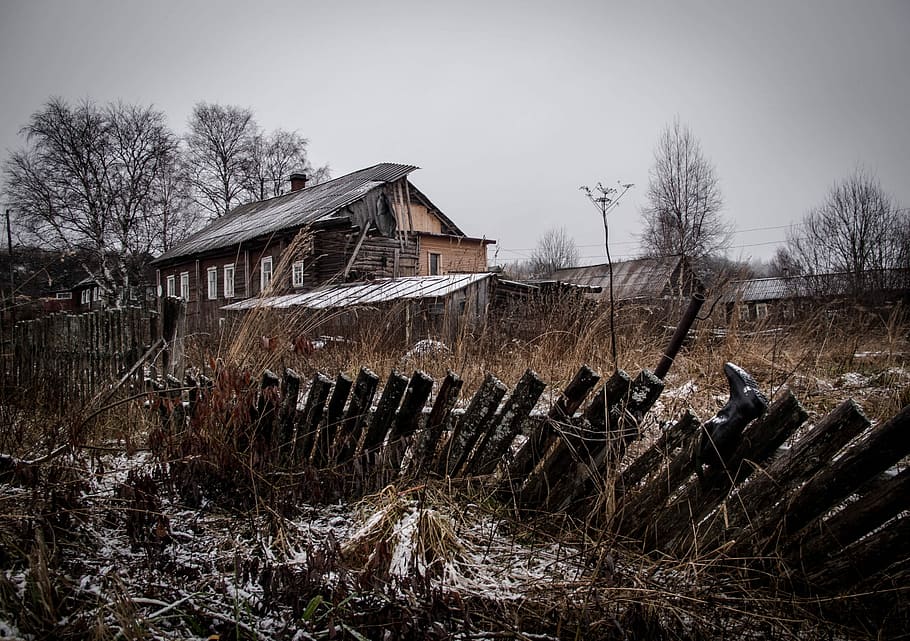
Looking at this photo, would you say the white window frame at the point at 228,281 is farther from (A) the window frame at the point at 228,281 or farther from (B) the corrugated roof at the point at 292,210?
(B) the corrugated roof at the point at 292,210

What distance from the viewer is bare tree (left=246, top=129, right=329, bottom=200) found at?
3297 centimetres

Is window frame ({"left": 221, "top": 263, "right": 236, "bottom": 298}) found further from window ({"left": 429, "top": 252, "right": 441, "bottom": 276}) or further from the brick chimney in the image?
window ({"left": 429, "top": 252, "right": 441, "bottom": 276})

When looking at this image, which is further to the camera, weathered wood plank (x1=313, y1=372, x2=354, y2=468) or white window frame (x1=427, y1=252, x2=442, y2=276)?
white window frame (x1=427, y1=252, x2=442, y2=276)

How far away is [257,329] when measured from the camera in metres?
2.88

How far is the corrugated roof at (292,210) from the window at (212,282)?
1015 millimetres

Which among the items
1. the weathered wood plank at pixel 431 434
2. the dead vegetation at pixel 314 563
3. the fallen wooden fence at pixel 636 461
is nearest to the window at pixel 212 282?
the dead vegetation at pixel 314 563

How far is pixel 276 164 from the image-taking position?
111 feet

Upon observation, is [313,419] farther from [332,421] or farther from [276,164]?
[276,164]

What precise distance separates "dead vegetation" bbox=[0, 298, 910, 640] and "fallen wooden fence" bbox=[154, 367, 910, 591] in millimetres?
74

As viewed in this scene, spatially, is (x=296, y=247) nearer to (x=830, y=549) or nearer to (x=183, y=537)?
(x=183, y=537)

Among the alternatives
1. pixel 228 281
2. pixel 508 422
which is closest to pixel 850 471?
pixel 508 422

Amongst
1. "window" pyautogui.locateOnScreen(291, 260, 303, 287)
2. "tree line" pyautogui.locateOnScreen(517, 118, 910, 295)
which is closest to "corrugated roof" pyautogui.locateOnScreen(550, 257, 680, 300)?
"tree line" pyautogui.locateOnScreen(517, 118, 910, 295)

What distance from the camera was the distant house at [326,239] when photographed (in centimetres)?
1670

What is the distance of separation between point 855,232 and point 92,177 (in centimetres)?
3573
